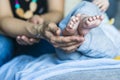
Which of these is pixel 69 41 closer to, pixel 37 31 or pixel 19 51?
pixel 37 31

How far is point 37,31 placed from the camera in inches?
37.4

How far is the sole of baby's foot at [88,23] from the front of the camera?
2.70 ft

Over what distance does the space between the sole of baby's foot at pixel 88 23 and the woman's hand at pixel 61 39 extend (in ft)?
0.08

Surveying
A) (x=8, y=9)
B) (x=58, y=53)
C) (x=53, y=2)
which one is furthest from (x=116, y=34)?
(x=8, y=9)

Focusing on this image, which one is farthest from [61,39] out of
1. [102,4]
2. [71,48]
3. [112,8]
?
[112,8]

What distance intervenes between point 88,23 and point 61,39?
0.10 metres

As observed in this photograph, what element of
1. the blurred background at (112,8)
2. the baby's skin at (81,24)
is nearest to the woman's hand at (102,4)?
the blurred background at (112,8)

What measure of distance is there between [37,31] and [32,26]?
0.04m

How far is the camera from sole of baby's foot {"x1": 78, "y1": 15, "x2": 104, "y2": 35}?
824 mm

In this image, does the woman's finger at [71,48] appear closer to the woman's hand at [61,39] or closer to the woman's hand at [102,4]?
the woman's hand at [61,39]

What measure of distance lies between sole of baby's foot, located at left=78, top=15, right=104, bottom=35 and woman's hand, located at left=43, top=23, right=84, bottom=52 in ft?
0.08

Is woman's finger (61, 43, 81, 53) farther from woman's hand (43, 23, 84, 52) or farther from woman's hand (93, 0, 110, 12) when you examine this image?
woman's hand (93, 0, 110, 12)

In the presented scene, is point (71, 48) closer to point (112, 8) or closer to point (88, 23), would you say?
point (88, 23)

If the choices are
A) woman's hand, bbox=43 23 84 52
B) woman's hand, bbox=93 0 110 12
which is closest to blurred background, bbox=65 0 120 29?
woman's hand, bbox=93 0 110 12
